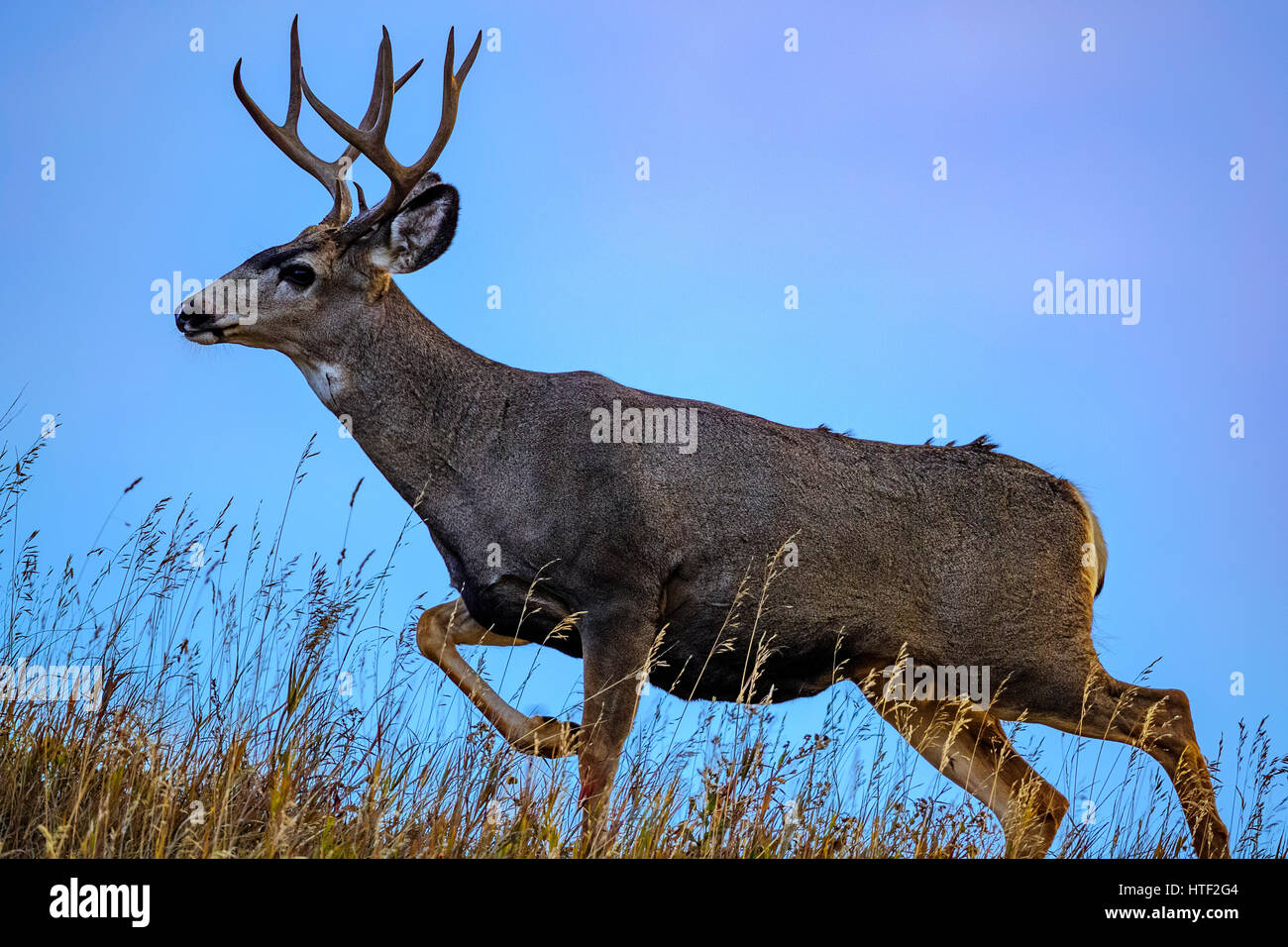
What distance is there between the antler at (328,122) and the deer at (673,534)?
124 mm

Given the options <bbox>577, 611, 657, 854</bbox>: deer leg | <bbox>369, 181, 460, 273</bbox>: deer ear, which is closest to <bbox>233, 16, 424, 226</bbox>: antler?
<bbox>369, 181, 460, 273</bbox>: deer ear

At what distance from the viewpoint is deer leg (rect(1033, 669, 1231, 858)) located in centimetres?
705

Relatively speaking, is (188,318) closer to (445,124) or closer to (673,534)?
(445,124)

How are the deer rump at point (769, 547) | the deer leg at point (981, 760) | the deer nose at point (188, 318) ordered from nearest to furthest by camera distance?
the deer rump at point (769, 547) → the deer nose at point (188, 318) → the deer leg at point (981, 760)

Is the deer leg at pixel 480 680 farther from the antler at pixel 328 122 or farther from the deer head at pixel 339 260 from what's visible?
the antler at pixel 328 122

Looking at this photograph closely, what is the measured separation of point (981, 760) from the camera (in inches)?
322

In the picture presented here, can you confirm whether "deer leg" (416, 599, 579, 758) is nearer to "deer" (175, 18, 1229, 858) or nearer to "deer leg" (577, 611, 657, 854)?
"deer" (175, 18, 1229, 858)

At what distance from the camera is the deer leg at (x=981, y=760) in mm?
7648

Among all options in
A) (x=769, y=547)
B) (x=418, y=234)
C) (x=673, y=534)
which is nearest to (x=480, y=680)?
(x=673, y=534)

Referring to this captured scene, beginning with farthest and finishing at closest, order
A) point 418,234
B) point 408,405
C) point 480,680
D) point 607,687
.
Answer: point 418,234, point 408,405, point 480,680, point 607,687

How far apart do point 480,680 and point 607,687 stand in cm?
95

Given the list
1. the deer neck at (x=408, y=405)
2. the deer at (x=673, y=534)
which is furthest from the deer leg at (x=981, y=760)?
the deer neck at (x=408, y=405)

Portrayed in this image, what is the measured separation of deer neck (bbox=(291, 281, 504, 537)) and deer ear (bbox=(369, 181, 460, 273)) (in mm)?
281

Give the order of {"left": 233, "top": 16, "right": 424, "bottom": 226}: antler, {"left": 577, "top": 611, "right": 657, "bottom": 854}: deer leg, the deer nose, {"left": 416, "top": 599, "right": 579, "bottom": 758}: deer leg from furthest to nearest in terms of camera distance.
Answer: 1. {"left": 233, "top": 16, "right": 424, "bottom": 226}: antler
2. the deer nose
3. {"left": 416, "top": 599, "right": 579, "bottom": 758}: deer leg
4. {"left": 577, "top": 611, "right": 657, "bottom": 854}: deer leg
